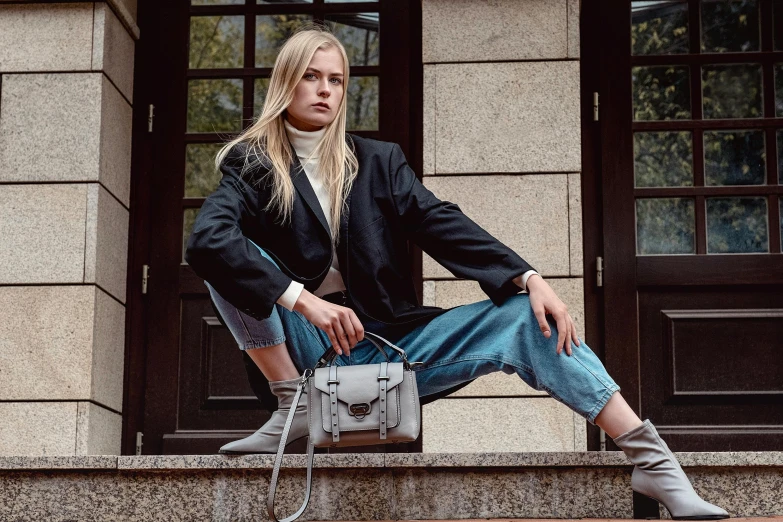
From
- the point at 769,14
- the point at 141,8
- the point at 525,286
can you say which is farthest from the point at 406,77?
the point at 525,286

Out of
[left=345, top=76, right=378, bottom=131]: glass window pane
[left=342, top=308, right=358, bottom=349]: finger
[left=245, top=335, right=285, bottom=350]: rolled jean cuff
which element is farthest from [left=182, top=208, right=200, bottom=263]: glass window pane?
[left=342, top=308, right=358, bottom=349]: finger

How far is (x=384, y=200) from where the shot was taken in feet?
12.1

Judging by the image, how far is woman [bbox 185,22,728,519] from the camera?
319cm

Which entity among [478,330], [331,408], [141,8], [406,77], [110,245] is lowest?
[331,408]

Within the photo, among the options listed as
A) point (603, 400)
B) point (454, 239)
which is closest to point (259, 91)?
point (454, 239)

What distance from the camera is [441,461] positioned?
3521 millimetres

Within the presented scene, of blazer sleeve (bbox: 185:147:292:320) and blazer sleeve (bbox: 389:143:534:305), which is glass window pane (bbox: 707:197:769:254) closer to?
blazer sleeve (bbox: 389:143:534:305)

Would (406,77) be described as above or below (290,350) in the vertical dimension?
above

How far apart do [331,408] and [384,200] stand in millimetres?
852

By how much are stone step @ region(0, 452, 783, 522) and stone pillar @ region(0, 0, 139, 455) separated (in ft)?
6.24

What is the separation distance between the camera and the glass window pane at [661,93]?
19.2 feet

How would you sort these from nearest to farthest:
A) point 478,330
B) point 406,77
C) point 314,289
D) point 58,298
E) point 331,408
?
1. point 331,408
2. point 478,330
3. point 314,289
4. point 58,298
5. point 406,77

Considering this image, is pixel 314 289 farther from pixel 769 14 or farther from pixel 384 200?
pixel 769 14

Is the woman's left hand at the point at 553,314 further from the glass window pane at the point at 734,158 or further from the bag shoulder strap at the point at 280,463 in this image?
the glass window pane at the point at 734,158
